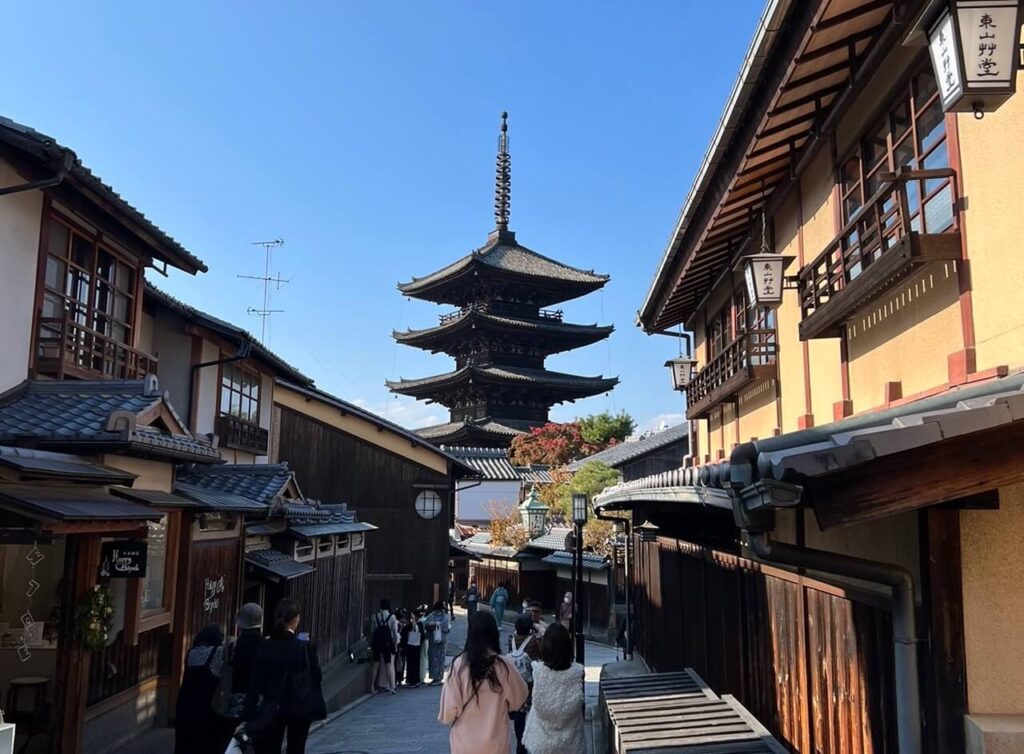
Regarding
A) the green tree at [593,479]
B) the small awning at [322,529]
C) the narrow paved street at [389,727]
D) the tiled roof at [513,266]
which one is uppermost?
the tiled roof at [513,266]

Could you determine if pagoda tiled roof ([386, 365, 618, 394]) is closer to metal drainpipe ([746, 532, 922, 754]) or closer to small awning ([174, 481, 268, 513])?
small awning ([174, 481, 268, 513])

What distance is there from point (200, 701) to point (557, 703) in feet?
11.1

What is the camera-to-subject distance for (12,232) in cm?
899

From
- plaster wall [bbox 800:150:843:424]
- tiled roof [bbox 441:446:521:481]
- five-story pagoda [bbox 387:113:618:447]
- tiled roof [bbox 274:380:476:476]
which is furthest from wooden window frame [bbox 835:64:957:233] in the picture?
five-story pagoda [bbox 387:113:618:447]

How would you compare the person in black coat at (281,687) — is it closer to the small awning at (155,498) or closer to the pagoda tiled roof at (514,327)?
the small awning at (155,498)

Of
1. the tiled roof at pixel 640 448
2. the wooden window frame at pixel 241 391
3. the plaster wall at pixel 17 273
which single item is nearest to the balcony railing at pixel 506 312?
the tiled roof at pixel 640 448

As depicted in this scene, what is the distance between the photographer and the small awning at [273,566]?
12.1 meters

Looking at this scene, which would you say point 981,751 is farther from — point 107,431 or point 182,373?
point 182,373

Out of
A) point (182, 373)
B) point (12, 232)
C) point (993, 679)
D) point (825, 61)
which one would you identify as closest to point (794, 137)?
point (825, 61)

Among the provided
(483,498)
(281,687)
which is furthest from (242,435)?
(483,498)

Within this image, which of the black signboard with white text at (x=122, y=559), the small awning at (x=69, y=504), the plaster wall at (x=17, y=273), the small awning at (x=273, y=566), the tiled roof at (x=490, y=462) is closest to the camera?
the small awning at (x=69, y=504)

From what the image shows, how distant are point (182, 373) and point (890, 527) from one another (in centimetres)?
1360

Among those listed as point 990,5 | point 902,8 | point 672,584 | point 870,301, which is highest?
point 902,8

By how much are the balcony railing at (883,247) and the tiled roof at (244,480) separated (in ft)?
26.7
